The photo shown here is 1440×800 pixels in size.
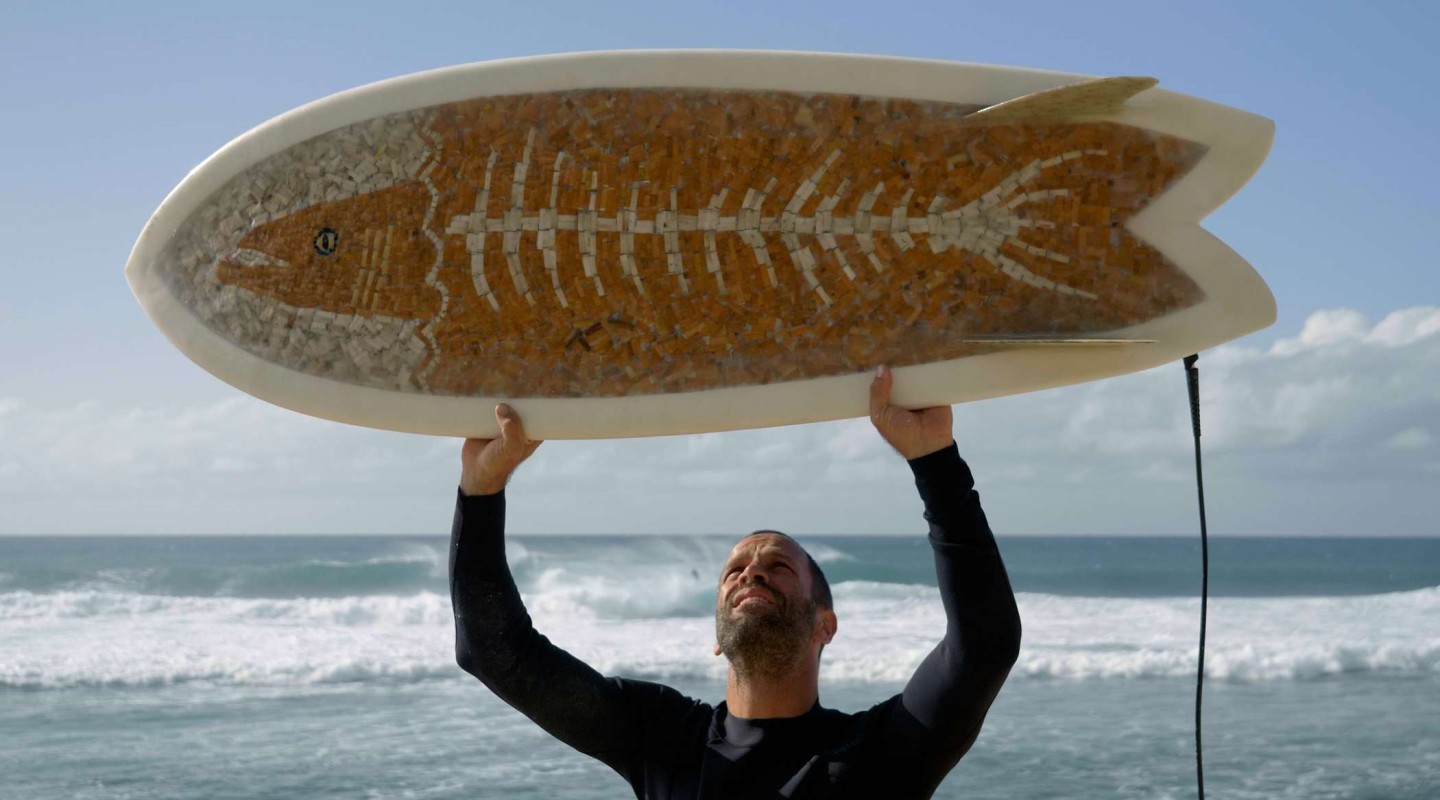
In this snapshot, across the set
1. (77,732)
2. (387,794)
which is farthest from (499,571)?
(77,732)

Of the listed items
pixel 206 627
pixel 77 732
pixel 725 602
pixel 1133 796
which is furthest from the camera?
pixel 206 627

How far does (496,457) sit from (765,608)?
44 centimetres

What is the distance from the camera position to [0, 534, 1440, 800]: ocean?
242 inches

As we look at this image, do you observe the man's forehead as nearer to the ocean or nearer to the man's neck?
the man's neck

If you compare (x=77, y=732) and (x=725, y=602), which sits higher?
(x=725, y=602)

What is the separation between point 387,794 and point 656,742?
186 inches

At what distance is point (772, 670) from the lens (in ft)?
5.35

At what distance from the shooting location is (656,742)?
171 cm

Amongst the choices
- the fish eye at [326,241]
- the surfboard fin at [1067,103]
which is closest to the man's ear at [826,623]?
the surfboard fin at [1067,103]

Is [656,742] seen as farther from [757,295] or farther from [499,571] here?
[757,295]

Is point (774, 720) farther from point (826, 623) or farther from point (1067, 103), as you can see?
point (1067, 103)

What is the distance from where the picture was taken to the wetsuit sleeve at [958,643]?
1.53 m

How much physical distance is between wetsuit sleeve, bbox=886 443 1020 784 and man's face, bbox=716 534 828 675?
0.54 feet

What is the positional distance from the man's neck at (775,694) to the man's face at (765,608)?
0.04ft
